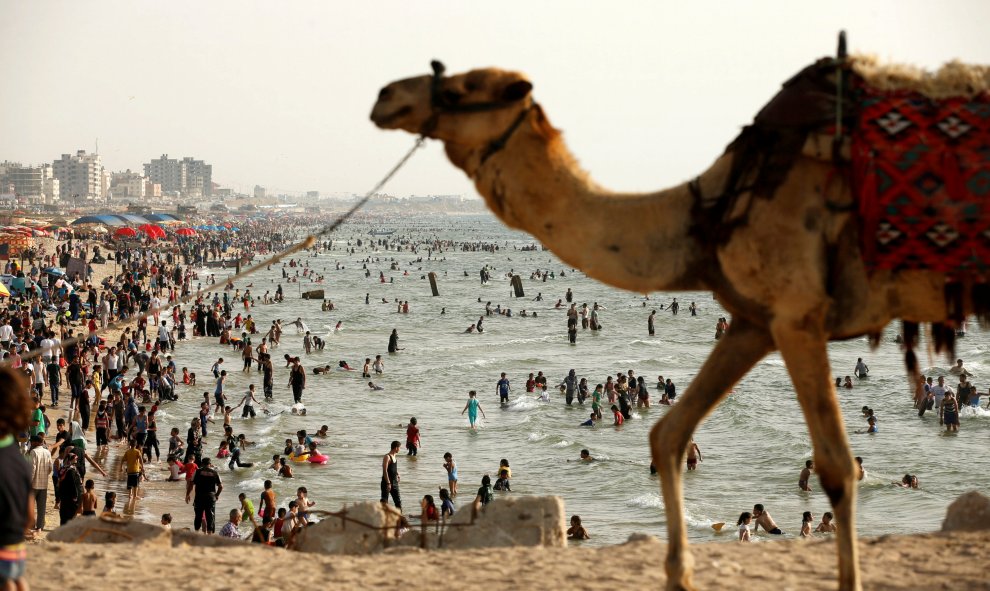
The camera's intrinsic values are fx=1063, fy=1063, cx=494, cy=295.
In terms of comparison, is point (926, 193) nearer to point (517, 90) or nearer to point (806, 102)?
point (806, 102)

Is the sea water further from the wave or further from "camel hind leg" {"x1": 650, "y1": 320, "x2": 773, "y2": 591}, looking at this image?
"camel hind leg" {"x1": 650, "y1": 320, "x2": 773, "y2": 591}

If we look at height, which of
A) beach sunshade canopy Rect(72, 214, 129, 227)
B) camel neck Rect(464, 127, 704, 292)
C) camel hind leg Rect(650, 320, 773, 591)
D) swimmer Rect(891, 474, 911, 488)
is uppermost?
beach sunshade canopy Rect(72, 214, 129, 227)

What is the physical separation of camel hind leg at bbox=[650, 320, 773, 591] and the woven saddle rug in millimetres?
793

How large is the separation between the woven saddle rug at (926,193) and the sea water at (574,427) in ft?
21.5

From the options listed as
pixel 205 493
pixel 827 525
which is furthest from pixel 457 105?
pixel 827 525

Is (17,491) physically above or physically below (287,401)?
above

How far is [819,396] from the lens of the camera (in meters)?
5.30

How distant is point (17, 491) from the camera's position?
480 centimetres

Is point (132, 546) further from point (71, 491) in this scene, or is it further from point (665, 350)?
point (665, 350)

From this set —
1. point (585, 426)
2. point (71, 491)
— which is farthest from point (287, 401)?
point (71, 491)

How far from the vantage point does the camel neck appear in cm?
568

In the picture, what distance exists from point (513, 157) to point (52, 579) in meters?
3.98

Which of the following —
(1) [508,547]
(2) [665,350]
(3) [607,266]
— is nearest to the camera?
(3) [607,266]

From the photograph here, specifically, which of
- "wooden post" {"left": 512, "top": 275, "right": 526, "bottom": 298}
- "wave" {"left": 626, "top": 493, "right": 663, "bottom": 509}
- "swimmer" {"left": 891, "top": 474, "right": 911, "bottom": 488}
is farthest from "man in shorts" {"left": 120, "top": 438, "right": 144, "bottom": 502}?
"wooden post" {"left": 512, "top": 275, "right": 526, "bottom": 298}
